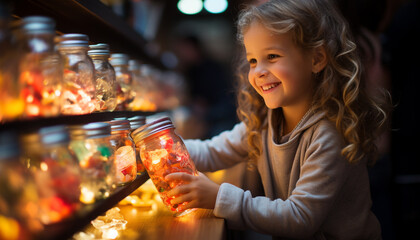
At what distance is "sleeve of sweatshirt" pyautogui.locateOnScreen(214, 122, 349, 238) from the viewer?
1.08 metres

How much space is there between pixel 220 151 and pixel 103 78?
61cm

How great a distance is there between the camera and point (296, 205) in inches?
43.4

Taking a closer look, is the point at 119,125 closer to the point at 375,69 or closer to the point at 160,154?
A: the point at 160,154

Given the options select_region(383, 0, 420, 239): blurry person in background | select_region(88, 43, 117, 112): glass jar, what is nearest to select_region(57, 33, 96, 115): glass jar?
select_region(88, 43, 117, 112): glass jar

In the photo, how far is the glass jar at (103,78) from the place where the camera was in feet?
3.73

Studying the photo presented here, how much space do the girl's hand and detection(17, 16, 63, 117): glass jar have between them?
1.38 ft

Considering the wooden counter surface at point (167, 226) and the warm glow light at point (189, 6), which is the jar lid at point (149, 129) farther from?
the warm glow light at point (189, 6)

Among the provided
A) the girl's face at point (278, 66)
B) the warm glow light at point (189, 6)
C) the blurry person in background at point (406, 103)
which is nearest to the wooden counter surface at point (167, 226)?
the girl's face at point (278, 66)

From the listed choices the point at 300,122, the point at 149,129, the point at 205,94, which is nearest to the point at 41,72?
the point at 149,129

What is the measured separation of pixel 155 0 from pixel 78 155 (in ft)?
10.7

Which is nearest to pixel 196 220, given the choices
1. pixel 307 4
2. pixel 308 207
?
pixel 308 207

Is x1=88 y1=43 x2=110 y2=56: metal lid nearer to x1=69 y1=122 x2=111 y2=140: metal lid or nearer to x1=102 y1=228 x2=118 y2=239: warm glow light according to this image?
x1=69 y1=122 x2=111 y2=140: metal lid

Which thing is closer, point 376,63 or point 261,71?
point 261,71

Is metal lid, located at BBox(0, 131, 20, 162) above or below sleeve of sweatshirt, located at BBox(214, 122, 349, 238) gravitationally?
above
